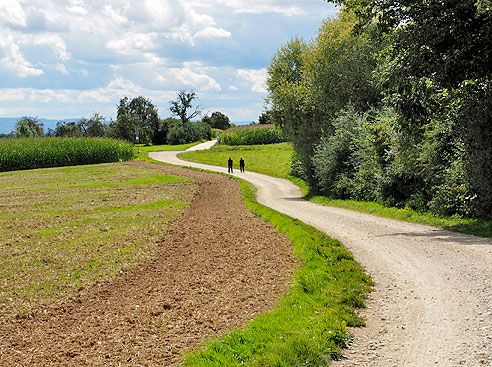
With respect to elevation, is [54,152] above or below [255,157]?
above

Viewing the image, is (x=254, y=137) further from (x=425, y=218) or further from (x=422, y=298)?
(x=422, y=298)

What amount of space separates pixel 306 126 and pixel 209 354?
35248 mm

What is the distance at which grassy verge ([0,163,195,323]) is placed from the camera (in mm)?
14523

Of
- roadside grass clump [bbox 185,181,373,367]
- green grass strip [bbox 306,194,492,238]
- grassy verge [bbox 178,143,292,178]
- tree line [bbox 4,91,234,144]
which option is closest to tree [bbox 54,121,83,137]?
tree line [bbox 4,91,234,144]

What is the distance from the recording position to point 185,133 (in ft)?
411

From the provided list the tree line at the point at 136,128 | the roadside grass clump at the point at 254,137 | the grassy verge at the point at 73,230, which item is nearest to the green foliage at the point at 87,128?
the tree line at the point at 136,128

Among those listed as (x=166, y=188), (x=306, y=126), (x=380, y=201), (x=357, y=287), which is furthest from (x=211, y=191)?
(x=357, y=287)

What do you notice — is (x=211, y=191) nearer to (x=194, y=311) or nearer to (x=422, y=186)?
(x=422, y=186)

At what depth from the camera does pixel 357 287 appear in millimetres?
12320

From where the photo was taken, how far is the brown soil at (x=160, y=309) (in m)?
9.39

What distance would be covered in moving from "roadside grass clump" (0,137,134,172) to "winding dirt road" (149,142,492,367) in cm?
5956

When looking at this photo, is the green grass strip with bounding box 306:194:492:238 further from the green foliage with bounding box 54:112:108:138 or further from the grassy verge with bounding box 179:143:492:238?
the green foliage with bounding box 54:112:108:138

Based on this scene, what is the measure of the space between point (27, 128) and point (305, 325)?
123883 millimetres

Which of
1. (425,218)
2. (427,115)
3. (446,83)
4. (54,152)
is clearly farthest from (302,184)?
(54,152)
